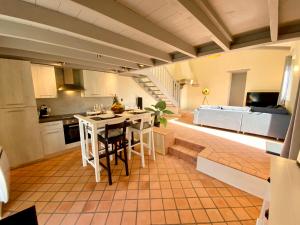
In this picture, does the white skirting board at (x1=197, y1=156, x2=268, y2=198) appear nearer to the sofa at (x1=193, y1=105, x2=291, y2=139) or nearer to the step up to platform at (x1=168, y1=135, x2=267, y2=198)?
Result: the step up to platform at (x1=168, y1=135, x2=267, y2=198)

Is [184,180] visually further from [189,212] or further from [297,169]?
[297,169]


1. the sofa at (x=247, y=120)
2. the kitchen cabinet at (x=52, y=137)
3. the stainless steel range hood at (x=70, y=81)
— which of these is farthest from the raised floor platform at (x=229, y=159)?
the stainless steel range hood at (x=70, y=81)

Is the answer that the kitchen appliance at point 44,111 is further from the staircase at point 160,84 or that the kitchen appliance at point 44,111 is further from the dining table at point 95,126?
the staircase at point 160,84

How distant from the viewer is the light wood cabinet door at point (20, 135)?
2.35 m

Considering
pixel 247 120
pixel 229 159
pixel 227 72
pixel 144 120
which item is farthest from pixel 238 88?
pixel 144 120

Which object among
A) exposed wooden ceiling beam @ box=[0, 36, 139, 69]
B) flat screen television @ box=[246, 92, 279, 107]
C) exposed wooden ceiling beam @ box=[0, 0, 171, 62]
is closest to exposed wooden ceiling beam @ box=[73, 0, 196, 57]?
exposed wooden ceiling beam @ box=[0, 0, 171, 62]

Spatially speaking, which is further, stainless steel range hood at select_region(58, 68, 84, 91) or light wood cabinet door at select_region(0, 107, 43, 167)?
stainless steel range hood at select_region(58, 68, 84, 91)

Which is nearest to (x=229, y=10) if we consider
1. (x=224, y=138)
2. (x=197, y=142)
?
(x=197, y=142)

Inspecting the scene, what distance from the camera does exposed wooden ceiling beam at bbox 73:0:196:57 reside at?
1.12 m

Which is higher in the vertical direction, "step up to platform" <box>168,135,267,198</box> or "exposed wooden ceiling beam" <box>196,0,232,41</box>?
"exposed wooden ceiling beam" <box>196,0,232,41</box>

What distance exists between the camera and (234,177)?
6.81ft

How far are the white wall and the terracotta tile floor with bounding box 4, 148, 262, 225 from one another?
11.9 ft

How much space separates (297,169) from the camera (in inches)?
36.8

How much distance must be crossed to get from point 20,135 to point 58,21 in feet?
7.69
